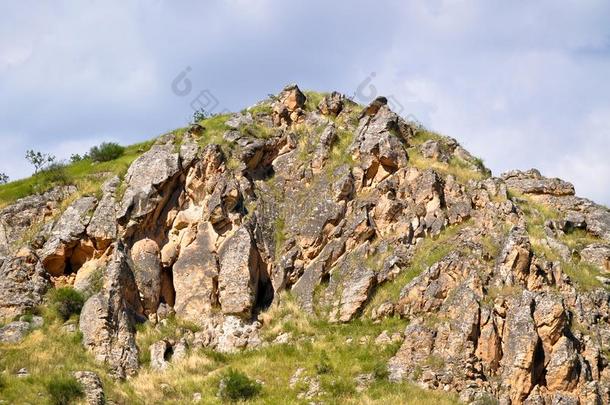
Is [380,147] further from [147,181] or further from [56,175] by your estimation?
[56,175]

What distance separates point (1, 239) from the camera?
3369cm

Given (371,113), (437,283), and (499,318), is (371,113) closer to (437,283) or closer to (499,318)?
(437,283)

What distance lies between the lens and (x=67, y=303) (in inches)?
1168

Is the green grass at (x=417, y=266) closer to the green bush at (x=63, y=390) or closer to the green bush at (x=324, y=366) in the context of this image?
the green bush at (x=324, y=366)

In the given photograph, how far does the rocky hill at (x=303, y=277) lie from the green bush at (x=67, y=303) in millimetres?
112

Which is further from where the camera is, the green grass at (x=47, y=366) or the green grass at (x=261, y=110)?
the green grass at (x=261, y=110)

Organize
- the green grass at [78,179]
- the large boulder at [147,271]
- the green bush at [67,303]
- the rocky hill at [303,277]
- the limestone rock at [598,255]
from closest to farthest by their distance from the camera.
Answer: the rocky hill at [303,277] < the green bush at [67,303] < the large boulder at [147,271] < the limestone rock at [598,255] < the green grass at [78,179]

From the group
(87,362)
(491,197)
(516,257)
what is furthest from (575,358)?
(87,362)

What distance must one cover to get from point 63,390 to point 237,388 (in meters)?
6.22

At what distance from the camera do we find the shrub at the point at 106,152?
136 ft

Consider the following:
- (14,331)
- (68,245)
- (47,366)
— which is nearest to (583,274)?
(47,366)

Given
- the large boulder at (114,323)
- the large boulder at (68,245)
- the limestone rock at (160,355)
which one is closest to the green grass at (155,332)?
the limestone rock at (160,355)

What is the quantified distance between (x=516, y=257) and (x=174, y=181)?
17.5 metres

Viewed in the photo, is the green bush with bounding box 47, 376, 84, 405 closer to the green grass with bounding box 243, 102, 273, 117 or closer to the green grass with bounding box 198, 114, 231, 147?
the green grass with bounding box 198, 114, 231, 147
